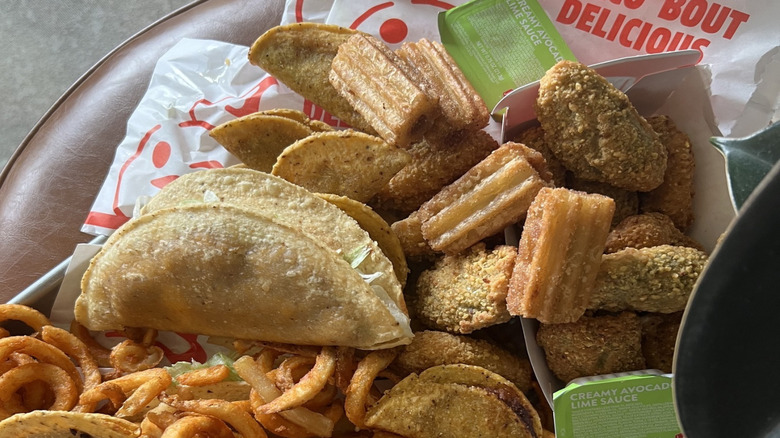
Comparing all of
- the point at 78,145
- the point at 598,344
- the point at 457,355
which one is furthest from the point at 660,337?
the point at 78,145

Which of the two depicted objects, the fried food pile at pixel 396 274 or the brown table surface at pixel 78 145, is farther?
the brown table surface at pixel 78 145

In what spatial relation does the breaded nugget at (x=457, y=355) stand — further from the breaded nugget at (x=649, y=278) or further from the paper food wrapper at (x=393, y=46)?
the paper food wrapper at (x=393, y=46)

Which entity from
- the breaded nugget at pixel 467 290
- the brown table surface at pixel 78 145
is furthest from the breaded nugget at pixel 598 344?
the brown table surface at pixel 78 145

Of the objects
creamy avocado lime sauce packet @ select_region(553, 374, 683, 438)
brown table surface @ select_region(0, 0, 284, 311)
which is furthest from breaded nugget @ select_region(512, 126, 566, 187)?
brown table surface @ select_region(0, 0, 284, 311)

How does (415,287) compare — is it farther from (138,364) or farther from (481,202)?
(138,364)

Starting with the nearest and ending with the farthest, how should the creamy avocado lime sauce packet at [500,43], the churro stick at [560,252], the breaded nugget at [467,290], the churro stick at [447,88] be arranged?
the churro stick at [560,252]
the breaded nugget at [467,290]
the churro stick at [447,88]
the creamy avocado lime sauce packet at [500,43]

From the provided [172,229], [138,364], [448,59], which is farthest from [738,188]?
[138,364]

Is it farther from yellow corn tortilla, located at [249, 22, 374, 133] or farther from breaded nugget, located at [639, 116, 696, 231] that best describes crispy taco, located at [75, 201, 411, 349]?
breaded nugget, located at [639, 116, 696, 231]
